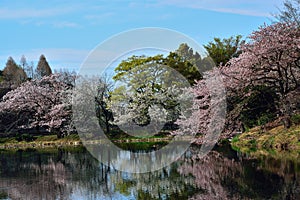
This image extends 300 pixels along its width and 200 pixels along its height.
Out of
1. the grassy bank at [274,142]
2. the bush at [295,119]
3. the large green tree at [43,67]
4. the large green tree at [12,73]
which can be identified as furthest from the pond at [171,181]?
the large green tree at [43,67]

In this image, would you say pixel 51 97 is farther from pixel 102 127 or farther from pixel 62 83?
pixel 102 127

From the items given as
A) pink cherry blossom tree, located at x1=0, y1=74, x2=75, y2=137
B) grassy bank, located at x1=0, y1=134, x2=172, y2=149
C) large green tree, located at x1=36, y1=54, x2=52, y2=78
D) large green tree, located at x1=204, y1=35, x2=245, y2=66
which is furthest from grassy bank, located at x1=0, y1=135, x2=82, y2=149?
large green tree, located at x1=36, y1=54, x2=52, y2=78

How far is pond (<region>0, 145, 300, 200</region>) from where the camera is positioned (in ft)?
35.7

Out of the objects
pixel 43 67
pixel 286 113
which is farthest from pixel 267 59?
pixel 43 67

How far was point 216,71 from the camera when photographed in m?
17.2

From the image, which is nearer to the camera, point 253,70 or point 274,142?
point 253,70

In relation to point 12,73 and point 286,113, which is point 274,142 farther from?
point 12,73

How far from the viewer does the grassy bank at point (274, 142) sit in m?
17.9

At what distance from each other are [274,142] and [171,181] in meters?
8.44

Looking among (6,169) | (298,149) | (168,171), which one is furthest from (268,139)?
(6,169)

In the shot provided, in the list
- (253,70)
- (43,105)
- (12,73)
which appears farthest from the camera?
(12,73)

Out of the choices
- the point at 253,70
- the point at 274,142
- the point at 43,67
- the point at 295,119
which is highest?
the point at 43,67

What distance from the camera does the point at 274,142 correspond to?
1969cm

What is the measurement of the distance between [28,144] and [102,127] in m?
6.32
